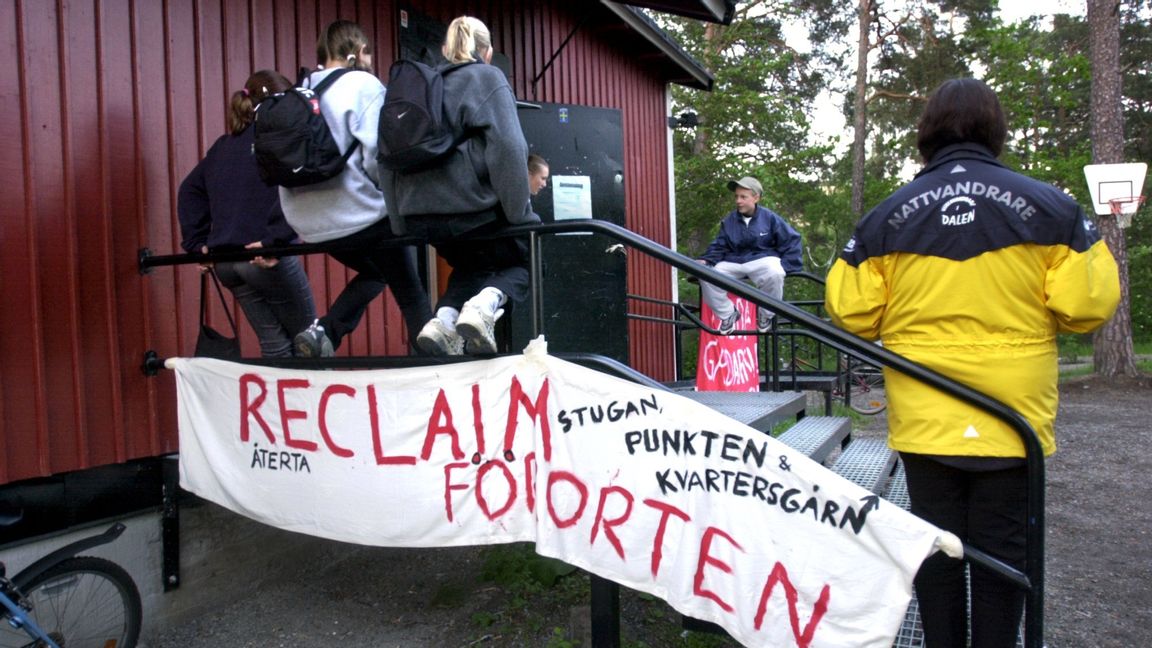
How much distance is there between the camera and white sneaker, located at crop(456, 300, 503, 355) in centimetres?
299

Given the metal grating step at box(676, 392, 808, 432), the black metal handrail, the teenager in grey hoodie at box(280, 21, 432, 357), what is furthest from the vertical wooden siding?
the black metal handrail

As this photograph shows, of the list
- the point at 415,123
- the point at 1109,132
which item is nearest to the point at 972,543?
the point at 415,123

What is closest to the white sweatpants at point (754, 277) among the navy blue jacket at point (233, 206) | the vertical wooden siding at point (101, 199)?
the vertical wooden siding at point (101, 199)

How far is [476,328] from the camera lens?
2984 millimetres

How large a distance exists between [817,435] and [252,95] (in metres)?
3.14

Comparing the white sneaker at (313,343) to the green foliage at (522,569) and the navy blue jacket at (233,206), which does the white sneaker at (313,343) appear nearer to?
the navy blue jacket at (233,206)

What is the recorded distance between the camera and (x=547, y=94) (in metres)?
7.61

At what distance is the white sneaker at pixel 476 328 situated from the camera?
2.99m

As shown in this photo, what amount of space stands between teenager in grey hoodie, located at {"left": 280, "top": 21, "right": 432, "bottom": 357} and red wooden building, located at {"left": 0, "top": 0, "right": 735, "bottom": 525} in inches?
36.8

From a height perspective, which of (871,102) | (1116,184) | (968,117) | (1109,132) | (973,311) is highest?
(871,102)

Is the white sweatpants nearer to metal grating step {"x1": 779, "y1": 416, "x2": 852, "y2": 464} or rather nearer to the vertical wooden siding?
metal grating step {"x1": 779, "y1": 416, "x2": 852, "y2": 464}

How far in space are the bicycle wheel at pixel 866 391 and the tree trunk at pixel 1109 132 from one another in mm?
3195

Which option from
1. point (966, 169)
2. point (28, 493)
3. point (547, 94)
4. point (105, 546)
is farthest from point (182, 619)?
point (547, 94)

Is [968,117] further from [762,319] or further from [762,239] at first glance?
[762,319]
